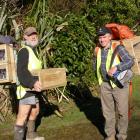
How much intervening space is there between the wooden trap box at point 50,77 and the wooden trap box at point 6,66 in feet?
1.64

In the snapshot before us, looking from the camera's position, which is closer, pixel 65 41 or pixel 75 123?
pixel 75 123

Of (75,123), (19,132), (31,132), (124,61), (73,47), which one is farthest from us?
(73,47)

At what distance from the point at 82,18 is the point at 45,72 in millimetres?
3582

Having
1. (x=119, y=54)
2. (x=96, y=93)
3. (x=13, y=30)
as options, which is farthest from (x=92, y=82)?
(x=119, y=54)

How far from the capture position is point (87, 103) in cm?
1085

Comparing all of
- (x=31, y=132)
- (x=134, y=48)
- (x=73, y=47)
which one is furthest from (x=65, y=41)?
(x=31, y=132)

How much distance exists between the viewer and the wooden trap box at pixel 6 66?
8094 millimetres

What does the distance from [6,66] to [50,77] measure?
725mm

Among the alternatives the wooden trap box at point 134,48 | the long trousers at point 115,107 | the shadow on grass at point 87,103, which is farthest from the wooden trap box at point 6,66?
the wooden trap box at point 134,48

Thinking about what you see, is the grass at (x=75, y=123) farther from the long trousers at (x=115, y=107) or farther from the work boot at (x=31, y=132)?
the long trousers at (x=115, y=107)

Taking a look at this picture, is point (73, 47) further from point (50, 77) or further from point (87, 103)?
point (50, 77)

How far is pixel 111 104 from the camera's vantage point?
7863 millimetres

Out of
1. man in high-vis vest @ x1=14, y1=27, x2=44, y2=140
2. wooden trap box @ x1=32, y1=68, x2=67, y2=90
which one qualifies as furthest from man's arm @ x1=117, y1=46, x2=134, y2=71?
man in high-vis vest @ x1=14, y1=27, x2=44, y2=140

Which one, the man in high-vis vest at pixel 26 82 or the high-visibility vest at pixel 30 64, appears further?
the high-visibility vest at pixel 30 64
